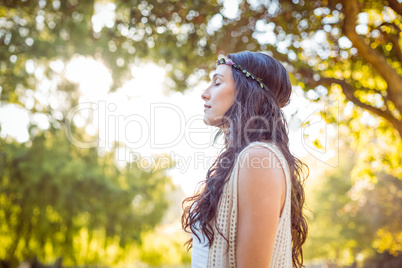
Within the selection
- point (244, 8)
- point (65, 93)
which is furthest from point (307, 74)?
point (65, 93)

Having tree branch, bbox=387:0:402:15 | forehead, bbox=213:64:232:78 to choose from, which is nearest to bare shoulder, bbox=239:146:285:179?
forehead, bbox=213:64:232:78

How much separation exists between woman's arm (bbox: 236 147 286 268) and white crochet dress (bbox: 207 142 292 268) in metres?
0.05

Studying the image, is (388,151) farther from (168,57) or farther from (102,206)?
(102,206)

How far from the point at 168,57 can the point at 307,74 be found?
2069 millimetres

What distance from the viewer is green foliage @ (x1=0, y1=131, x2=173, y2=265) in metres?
10.4

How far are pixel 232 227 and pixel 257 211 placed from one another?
141 millimetres

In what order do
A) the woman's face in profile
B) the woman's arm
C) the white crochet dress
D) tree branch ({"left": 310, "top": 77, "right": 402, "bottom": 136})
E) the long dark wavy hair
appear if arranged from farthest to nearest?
tree branch ({"left": 310, "top": 77, "right": 402, "bottom": 136})
the woman's face in profile
the long dark wavy hair
the white crochet dress
the woman's arm

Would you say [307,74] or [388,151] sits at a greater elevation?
[307,74]

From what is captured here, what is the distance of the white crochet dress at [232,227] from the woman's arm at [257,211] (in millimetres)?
45

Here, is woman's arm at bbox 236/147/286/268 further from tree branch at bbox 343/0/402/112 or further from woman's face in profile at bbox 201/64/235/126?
tree branch at bbox 343/0/402/112

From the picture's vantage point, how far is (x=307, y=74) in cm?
483

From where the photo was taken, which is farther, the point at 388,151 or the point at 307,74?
the point at 388,151

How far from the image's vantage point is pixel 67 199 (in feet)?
36.1

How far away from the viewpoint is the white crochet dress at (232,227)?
1.38 metres
